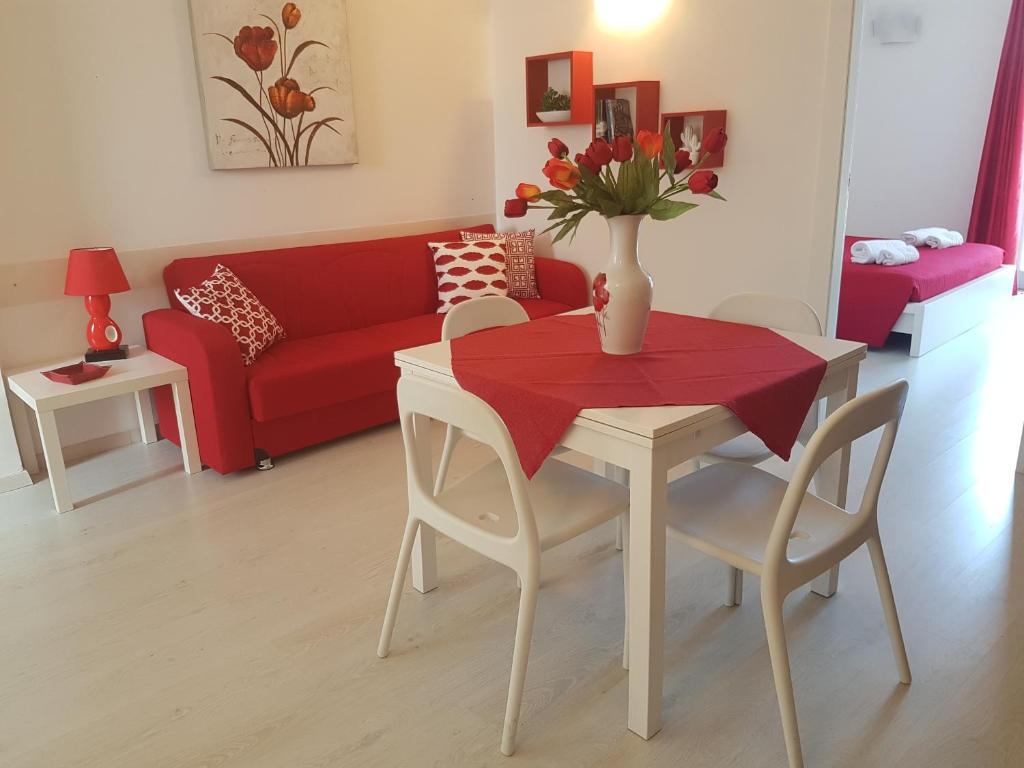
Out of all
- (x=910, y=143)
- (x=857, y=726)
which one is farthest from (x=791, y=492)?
(x=910, y=143)

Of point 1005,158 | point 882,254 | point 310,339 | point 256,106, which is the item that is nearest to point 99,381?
point 310,339

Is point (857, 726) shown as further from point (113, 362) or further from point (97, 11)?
point (97, 11)

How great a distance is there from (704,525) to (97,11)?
3171 mm

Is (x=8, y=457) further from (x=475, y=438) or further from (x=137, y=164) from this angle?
(x=475, y=438)

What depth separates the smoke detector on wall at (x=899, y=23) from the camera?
6477mm

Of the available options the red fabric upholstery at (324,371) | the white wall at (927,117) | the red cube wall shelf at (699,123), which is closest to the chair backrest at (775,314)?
the red cube wall shelf at (699,123)

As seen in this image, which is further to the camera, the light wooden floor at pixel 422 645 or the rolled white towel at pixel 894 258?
the rolled white towel at pixel 894 258

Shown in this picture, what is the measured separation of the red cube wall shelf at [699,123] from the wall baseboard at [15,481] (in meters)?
3.02

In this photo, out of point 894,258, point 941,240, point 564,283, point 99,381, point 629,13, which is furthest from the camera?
point 941,240

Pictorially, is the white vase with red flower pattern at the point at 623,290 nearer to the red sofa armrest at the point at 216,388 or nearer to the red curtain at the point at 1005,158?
the red sofa armrest at the point at 216,388

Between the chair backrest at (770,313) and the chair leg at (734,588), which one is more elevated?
the chair backrest at (770,313)

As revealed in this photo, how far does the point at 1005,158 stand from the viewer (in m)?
6.34

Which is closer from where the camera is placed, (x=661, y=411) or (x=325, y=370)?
(x=661, y=411)

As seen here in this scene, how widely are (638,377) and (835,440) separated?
0.51m
